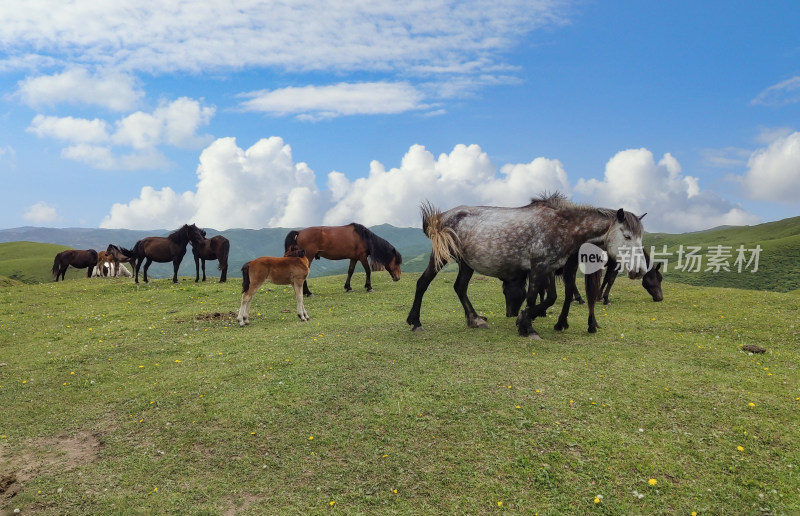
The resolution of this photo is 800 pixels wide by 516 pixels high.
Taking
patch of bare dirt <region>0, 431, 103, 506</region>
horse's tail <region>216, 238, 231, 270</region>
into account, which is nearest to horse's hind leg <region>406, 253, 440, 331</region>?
patch of bare dirt <region>0, 431, 103, 506</region>

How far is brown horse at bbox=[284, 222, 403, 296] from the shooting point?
1948 cm

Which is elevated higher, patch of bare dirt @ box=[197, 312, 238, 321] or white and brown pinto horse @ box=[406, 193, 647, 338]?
white and brown pinto horse @ box=[406, 193, 647, 338]

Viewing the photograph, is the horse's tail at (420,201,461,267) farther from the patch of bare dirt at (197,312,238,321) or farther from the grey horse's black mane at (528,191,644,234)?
the patch of bare dirt at (197,312,238,321)

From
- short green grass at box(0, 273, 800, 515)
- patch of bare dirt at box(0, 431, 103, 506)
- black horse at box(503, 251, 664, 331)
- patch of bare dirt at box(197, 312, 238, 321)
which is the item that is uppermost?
black horse at box(503, 251, 664, 331)

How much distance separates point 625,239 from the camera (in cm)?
980

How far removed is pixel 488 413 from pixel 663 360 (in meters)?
4.38

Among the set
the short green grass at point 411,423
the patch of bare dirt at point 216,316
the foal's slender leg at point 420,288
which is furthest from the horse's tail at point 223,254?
the foal's slender leg at point 420,288

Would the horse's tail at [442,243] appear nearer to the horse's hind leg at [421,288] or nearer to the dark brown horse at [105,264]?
the horse's hind leg at [421,288]

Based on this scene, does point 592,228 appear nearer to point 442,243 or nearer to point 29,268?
point 442,243

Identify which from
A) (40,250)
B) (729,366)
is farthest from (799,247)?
(40,250)

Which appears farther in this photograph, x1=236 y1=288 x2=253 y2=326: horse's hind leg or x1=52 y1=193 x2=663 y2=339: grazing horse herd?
x1=236 y1=288 x2=253 y2=326: horse's hind leg

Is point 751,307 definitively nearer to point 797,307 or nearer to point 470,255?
point 797,307

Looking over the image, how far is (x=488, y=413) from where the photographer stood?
20.4 feet

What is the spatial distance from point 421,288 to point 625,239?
4.85 metres
